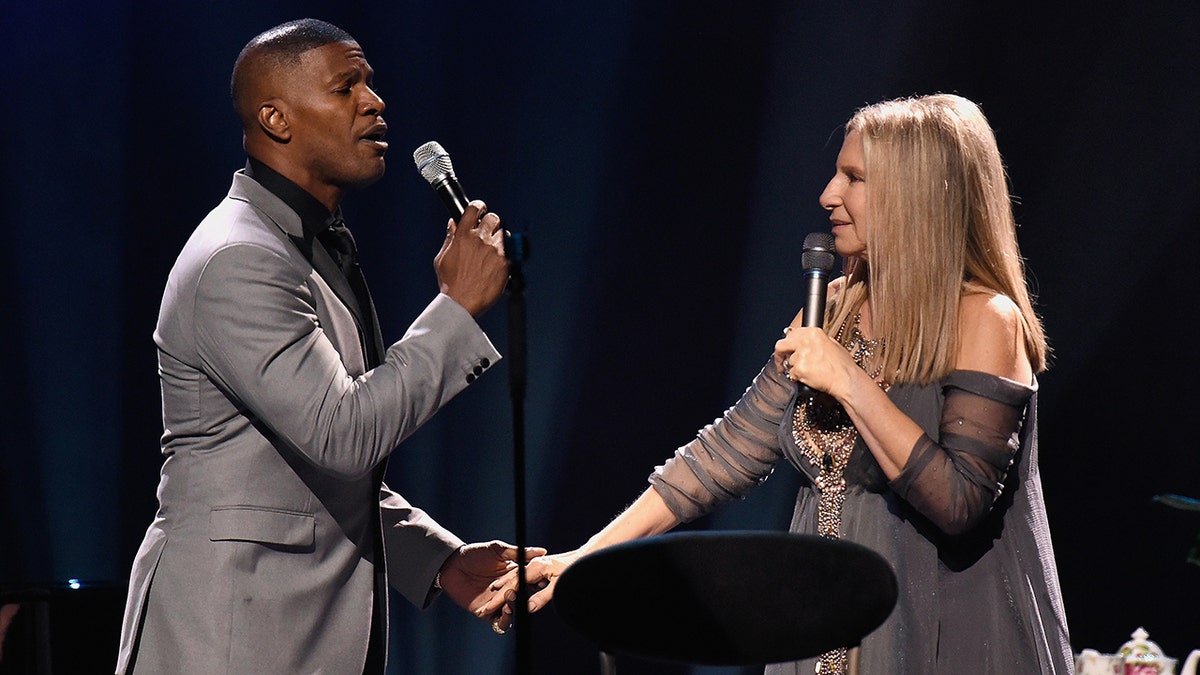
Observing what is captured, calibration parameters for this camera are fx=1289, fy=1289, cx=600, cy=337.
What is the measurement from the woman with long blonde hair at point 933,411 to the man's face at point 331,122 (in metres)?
0.76

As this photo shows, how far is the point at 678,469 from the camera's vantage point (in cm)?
250

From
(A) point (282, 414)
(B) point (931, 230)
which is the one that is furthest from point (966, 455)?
(A) point (282, 414)

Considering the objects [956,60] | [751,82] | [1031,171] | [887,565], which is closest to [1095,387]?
[1031,171]

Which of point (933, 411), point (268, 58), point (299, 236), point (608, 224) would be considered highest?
point (268, 58)

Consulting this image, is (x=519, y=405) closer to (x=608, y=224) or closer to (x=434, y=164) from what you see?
(x=434, y=164)

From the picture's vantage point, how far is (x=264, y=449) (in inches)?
73.4

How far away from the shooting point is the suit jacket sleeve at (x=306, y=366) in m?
1.78

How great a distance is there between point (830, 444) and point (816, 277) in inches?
11.6

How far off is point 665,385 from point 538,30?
109 centimetres

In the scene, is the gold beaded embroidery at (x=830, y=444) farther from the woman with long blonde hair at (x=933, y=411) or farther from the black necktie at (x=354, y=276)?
the black necktie at (x=354, y=276)

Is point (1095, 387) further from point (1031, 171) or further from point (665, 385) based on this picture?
point (665, 385)

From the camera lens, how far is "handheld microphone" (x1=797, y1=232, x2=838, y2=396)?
2.13 meters

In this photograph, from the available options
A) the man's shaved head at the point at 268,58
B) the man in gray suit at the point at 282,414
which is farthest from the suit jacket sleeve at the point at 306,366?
the man's shaved head at the point at 268,58

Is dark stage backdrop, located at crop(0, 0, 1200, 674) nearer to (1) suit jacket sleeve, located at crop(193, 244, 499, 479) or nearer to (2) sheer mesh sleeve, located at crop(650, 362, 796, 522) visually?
(2) sheer mesh sleeve, located at crop(650, 362, 796, 522)
